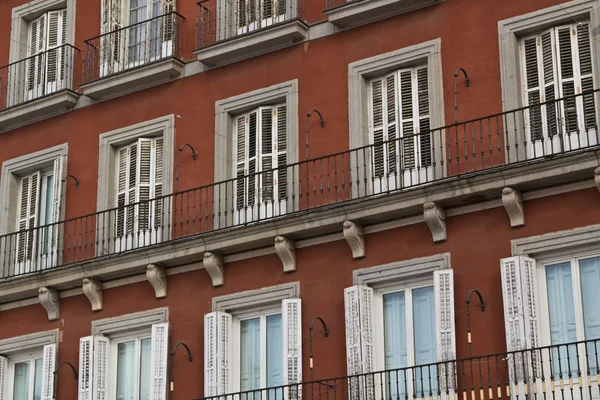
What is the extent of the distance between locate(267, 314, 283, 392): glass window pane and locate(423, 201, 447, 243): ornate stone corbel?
337 centimetres

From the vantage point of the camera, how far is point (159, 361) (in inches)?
1010

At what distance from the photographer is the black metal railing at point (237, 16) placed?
2683 centimetres

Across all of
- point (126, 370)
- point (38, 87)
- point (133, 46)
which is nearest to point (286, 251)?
point (126, 370)

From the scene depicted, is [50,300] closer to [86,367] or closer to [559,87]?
[86,367]

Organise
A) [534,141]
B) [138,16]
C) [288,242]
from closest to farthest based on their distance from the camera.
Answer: [534,141]
[288,242]
[138,16]

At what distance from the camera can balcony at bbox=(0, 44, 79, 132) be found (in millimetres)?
29375

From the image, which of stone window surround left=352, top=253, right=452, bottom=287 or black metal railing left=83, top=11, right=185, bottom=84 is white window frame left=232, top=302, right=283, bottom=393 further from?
black metal railing left=83, top=11, right=185, bottom=84

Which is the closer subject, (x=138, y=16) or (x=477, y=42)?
(x=477, y=42)

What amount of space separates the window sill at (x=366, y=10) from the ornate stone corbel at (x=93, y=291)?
6.60 m

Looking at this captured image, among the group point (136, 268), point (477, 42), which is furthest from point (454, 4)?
point (136, 268)

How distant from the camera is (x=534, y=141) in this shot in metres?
23.3

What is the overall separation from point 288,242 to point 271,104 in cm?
320

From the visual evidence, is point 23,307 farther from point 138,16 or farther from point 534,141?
point 534,141

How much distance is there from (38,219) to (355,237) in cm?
829
